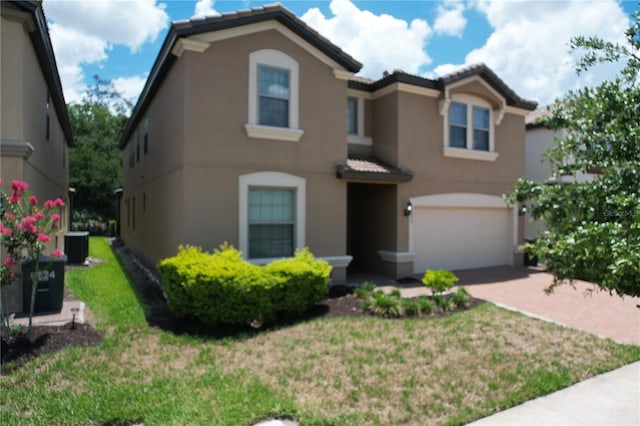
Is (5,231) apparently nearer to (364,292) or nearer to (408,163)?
(364,292)

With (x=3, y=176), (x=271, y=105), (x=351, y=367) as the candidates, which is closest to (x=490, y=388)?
(x=351, y=367)

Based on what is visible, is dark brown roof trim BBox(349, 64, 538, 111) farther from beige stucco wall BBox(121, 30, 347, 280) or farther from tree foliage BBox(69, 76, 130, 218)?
tree foliage BBox(69, 76, 130, 218)

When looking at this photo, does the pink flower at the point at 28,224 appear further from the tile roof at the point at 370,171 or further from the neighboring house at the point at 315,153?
the tile roof at the point at 370,171

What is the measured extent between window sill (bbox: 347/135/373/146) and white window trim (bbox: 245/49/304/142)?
298cm

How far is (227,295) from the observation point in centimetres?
746

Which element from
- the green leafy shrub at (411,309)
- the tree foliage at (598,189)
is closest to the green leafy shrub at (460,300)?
the green leafy shrub at (411,309)

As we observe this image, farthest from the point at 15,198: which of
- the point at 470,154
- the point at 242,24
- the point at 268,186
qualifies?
the point at 470,154

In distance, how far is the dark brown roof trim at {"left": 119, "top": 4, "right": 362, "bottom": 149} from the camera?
9219 millimetres

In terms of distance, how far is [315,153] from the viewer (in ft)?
35.6

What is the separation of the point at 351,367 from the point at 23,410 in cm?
385

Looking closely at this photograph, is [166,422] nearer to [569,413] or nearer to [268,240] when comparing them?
[569,413]

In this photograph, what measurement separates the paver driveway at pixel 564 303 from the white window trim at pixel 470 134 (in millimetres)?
3889

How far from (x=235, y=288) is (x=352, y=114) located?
782cm

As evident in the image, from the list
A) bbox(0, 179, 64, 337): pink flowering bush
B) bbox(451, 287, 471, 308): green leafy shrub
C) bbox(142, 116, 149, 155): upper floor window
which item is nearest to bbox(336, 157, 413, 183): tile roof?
bbox(451, 287, 471, 308): green leafy shrub
